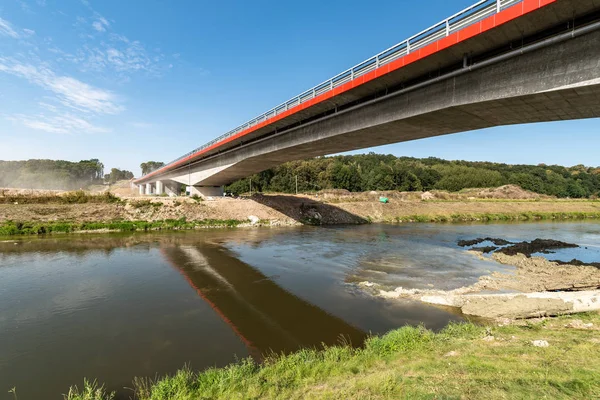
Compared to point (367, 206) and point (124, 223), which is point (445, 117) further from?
point (367, 206)

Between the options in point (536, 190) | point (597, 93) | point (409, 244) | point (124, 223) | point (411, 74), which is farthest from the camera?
point (536, 190)

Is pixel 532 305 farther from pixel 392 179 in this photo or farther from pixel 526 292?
pixel 392 179

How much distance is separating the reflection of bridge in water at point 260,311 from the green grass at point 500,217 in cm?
4196

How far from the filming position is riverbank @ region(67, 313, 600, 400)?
5383 millimetres

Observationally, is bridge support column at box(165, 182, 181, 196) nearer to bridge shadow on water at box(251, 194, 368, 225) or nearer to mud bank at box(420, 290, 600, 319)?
bridge shadow on water at box(251, 194, 368, 225)

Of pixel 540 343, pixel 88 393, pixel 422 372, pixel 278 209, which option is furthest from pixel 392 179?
pixel 88 393

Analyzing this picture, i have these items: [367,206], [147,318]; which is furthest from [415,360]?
[367,206]

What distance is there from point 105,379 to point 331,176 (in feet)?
347

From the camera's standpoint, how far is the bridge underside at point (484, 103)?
1091 cm

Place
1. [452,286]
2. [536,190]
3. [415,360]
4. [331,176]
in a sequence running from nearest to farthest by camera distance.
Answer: [415,360], [452,286], [331,176], [536,190]

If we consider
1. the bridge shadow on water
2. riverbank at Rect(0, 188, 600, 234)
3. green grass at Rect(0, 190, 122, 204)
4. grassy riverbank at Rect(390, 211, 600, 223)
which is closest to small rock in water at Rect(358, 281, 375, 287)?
riverbank at Rect(0, 188, 600, 234)

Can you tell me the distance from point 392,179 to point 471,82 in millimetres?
106226

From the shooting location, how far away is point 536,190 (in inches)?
4948

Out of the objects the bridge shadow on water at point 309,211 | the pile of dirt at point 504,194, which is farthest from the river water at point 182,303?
the pile of dirt at point 504,194
